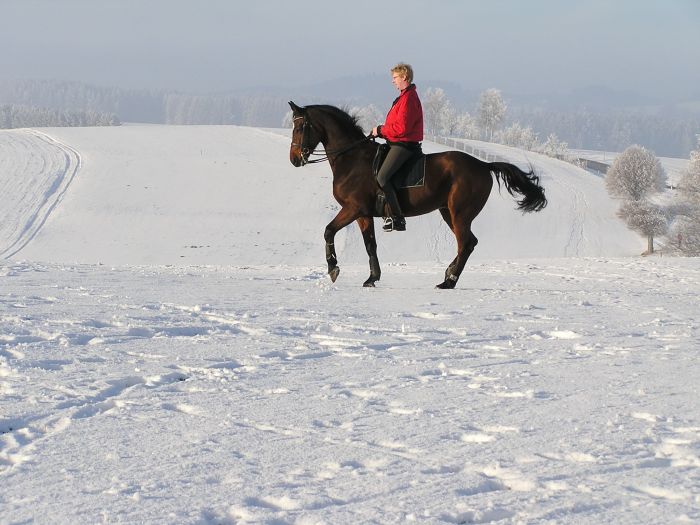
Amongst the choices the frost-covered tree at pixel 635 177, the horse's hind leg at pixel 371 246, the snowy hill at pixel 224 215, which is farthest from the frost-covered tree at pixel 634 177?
the horse's hind leg at pixel 371 246

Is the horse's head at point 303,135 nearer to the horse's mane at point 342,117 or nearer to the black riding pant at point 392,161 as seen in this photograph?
the horse's mane at point 342,117

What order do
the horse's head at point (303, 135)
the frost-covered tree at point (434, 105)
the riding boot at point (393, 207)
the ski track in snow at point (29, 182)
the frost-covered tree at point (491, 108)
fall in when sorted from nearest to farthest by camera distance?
the riding boot at point (393, 207)
the horse's head at point (303, 135)
the ski track in snow at point (29, 182)
the frost-covered tree at point (491, 108)
the frost-covered tree at point (434, 105)

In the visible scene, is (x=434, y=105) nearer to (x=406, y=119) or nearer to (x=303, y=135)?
(x=303, y=135)

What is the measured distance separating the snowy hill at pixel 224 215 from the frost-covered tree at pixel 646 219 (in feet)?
2.58

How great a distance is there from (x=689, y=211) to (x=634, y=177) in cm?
909

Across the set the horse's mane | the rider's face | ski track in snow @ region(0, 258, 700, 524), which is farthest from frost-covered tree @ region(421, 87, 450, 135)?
ski track in snow @ region(0, 258, 700, 524)

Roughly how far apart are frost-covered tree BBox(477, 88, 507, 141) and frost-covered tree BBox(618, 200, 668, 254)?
71943 millimetres

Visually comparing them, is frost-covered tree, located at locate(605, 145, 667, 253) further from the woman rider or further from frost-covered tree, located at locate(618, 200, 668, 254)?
the woman rider

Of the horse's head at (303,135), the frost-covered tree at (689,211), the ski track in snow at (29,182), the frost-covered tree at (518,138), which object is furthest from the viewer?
the frost-covered tree at (518,138)

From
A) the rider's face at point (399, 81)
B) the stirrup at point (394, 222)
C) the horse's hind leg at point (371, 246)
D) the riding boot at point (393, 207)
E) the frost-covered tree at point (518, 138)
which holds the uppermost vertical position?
the frost-covered tree at point (518, 138)

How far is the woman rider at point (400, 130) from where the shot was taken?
11227 mm

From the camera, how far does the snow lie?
3.76m

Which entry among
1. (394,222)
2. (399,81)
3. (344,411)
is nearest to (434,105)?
(399,81)

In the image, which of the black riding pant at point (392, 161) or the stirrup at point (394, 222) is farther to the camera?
the stirrup at point (394, 222)
